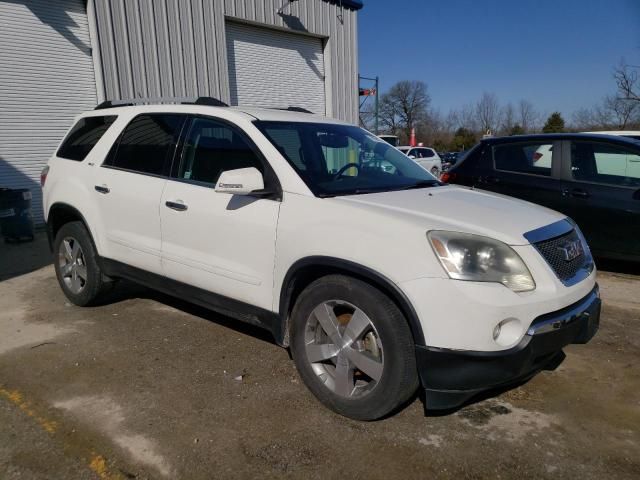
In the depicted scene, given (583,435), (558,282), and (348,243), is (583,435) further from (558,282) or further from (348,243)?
(348,243)

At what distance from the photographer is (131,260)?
13.2ft

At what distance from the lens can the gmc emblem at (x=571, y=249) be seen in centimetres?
278

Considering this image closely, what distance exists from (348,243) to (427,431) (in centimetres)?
113

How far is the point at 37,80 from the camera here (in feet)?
30.7

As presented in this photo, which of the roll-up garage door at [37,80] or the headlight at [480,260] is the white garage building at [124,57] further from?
the headlight at [480,260]

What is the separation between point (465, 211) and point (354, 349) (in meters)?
0.99

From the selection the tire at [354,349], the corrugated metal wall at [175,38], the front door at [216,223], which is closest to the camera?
the tire at [354,349]

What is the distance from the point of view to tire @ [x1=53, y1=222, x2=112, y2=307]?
4.45 metres

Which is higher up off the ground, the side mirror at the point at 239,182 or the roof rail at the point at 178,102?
the roof rail at the point at 178,102

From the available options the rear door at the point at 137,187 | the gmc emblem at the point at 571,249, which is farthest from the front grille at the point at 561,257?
the rear door at the point at 137,187

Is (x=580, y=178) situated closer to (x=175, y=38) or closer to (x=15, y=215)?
(x=15, y=215)

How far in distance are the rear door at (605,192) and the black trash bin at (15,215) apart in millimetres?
8103

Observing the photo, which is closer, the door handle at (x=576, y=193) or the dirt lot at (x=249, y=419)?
the dirt lot at (x=249, y=419)

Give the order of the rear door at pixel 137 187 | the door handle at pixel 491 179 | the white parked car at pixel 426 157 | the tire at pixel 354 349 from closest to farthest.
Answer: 1. the tire at pixel 354 349
2. the rear door at pixel 137 187
3. the door handle at pixel 491 179
4. the white parked car at pixel 426 157
